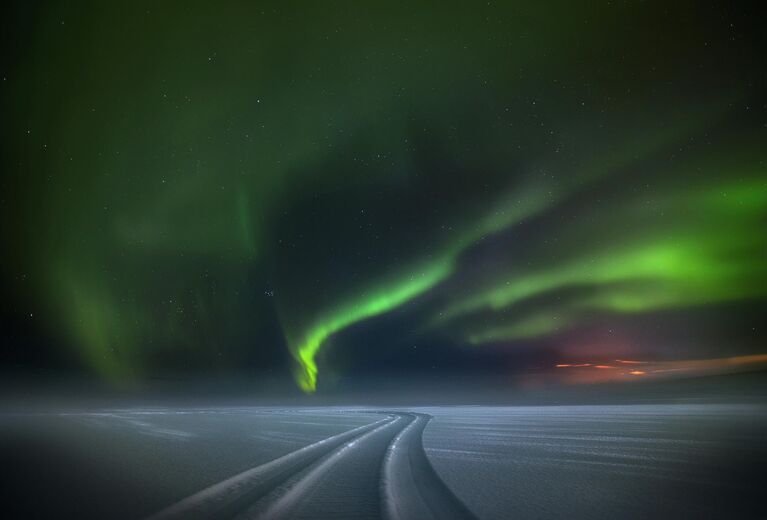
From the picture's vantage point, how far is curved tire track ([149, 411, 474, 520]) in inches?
234

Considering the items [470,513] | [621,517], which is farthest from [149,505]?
[621,517]

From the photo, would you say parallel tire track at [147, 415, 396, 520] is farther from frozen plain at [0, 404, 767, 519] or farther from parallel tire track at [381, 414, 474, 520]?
parallel tire track at [381, 414, 474, 520]

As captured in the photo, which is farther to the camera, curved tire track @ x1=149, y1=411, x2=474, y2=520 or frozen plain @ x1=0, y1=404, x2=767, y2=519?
frozen plain @ x1=0, y1=404, x2=767, y2=519

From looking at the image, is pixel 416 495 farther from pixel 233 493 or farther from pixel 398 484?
pixel 233 493

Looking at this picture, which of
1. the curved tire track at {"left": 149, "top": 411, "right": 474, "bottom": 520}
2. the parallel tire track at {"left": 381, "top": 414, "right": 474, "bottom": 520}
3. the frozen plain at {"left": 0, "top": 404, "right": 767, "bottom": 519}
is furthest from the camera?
the frozen plain at {"left": 0, "top": 404, "right": 767, "bottom": 519}

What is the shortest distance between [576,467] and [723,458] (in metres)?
4.31

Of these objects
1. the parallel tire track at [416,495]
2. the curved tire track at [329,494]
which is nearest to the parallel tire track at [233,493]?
the curved tire track at [329,494]

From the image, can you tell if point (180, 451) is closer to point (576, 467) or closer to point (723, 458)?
point (576, 467)

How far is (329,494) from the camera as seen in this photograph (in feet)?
24.0

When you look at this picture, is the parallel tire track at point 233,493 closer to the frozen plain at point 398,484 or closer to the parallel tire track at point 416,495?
the frozen plain at point 398,484

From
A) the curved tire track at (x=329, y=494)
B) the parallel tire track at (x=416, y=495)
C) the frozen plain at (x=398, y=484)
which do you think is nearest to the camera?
the parallel tire track at (x=416, y=495)

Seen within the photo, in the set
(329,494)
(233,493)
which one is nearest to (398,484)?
(329,494)

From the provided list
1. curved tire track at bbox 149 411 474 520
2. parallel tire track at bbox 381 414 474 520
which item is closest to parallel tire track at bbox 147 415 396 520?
curved tire track at bbox 149 411 474 520

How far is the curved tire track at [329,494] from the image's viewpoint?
234 inches
